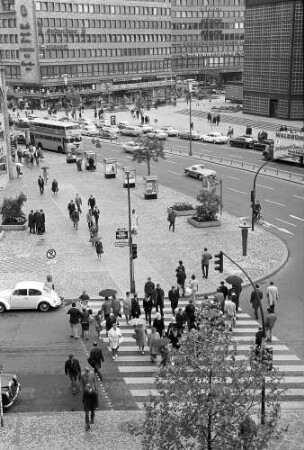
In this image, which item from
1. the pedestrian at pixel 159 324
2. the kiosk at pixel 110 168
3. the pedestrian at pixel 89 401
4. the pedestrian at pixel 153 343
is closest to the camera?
the pedestrian at pixel 89 401

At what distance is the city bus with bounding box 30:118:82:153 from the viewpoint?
64.2 meters

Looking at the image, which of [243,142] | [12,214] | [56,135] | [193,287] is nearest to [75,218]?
[12,214]

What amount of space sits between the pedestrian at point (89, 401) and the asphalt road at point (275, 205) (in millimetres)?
7727

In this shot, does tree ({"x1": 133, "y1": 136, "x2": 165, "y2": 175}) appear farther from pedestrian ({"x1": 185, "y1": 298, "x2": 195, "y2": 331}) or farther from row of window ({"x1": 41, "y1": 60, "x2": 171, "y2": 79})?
row of window ({"x1": 41, "y1": 60, "x2": 171, "y2": 79})

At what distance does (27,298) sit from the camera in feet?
80.7

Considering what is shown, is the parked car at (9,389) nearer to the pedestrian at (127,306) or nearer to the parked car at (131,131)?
the pedestrian at (127,306)

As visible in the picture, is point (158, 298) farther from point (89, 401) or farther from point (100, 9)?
point (100, 9)

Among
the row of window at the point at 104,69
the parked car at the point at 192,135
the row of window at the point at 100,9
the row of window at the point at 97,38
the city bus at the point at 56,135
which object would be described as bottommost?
the parked car at the point at 192,135

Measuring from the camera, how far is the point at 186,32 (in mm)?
144250

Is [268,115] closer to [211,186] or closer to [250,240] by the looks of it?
[211,186]

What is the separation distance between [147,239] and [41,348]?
43.7 feet

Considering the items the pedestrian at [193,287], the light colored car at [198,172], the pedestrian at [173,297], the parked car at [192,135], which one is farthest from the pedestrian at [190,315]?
the parked car at [192,135]

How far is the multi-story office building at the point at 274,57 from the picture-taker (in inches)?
3088

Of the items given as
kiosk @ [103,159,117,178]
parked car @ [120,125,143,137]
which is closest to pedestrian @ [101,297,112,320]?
kiosk @ [103,159,117,178]
